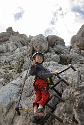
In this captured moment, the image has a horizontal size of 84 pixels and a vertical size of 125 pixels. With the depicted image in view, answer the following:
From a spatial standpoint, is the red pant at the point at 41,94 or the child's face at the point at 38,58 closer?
the red pant at the point at 41,94

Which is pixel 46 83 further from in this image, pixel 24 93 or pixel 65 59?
pixel 65 59

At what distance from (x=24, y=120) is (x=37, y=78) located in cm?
278

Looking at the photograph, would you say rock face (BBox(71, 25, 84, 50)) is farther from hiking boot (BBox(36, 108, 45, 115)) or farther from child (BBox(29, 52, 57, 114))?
hiking boot (BBox(36, 108, 45, 115))

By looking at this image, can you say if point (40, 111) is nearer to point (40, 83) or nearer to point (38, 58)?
point (40, 83)

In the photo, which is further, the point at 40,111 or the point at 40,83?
the point at 40,83

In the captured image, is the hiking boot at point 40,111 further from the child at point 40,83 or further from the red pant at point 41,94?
the red pant at point 41,94

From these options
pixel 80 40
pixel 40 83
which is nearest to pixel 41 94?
pixel 40 83

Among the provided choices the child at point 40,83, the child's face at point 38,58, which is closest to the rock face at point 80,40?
the child's face at point 38,58

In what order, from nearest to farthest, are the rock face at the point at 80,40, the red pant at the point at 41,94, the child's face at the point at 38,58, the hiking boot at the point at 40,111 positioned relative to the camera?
the hiking boot at the point at 40,111
the red pant at the point at 41,94
the child's face at the point at 38,58
the rock face at the point at 80,40

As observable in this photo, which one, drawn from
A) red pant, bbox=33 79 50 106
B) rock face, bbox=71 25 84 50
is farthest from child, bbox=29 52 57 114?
rock face, bbox=71 25 84 50

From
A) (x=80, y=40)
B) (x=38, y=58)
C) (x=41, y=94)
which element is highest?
(x=80, y=40)

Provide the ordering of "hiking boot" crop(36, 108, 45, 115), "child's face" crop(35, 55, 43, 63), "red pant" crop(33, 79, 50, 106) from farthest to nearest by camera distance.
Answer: "child's face" crop(35, 55, 43, 63) < "red pant" crop(33, 79, 50, 106) < "hiking boot" crop(36, 108, 45, 115)

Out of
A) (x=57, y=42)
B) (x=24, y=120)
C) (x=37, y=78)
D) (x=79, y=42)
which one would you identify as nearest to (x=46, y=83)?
(x=37, y=78)

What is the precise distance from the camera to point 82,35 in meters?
33.8
